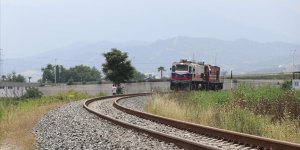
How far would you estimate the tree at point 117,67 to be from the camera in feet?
196

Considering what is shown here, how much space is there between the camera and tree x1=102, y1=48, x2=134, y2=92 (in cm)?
5984

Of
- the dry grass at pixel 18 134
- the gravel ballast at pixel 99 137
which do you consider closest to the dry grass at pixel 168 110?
the gravel ballast at pixel 99 137

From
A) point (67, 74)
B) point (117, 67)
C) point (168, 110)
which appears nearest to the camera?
point (168, 110)

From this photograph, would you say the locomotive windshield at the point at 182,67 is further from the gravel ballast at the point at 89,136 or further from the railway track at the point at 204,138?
the railway track at the point at 204,138

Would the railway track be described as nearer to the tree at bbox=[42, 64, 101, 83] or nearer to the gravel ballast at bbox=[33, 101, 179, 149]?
the gravel ballast at bbox=[33, 101, 179, 149]

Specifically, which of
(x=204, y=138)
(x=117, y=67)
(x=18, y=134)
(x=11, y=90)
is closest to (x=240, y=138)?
(x=204, y=138)

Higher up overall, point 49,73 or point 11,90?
point 49,73

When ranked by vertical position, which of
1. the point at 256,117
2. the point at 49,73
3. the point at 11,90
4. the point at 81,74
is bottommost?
the point at 11,90

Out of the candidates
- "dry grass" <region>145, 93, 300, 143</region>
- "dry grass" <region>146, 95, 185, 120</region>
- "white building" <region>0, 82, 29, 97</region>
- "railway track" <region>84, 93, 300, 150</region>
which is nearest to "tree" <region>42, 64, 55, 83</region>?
"white building" <region>0, 82, 29, 97</region>

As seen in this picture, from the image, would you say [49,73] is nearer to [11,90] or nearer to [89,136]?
[11,90]

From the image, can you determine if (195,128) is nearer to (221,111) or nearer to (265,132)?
(265,132)

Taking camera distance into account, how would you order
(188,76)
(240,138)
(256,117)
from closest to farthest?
(240,138)
(256,117)
(188,76)

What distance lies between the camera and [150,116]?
1905 centimetres

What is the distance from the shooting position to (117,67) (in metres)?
60.5
